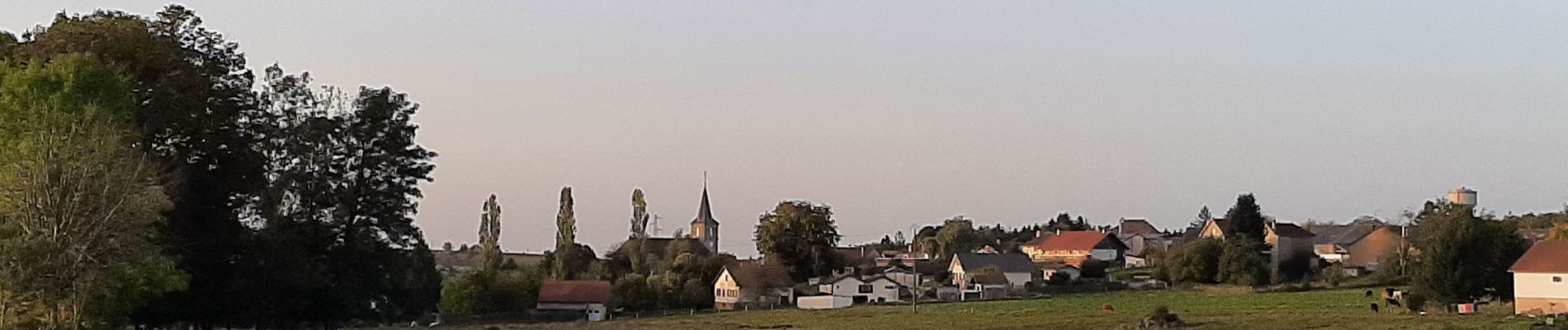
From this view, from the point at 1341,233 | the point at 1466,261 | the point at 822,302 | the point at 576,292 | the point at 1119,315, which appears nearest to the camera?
the point at 1466,261

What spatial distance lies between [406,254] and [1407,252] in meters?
53.9

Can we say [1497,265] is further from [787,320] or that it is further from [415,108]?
[415,108]

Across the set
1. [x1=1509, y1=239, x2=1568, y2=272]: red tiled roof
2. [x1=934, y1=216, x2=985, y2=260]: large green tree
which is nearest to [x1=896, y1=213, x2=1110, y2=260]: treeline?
[x1=934, y1=216, x2=985, y2=260]: large green tree

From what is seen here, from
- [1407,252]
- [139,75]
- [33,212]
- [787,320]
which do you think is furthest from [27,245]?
[1407,252]

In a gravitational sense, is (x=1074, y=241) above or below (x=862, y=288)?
above

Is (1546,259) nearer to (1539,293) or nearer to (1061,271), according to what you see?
(1539,293)

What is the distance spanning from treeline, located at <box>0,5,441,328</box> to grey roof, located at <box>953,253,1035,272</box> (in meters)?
51.0

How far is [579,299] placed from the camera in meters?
82.7

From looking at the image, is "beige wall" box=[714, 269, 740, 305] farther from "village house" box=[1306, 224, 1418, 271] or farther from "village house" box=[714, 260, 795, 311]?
"village house" box=[1306, 224, 1418, 271]

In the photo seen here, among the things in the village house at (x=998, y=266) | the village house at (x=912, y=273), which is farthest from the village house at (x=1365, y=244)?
the village house at (x=912, y=273)

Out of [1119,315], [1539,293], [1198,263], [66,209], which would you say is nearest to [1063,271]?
[1198,263]

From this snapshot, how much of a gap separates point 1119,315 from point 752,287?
1441 inches

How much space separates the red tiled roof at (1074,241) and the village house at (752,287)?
38601 millimetres

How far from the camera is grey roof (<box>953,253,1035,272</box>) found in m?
100
